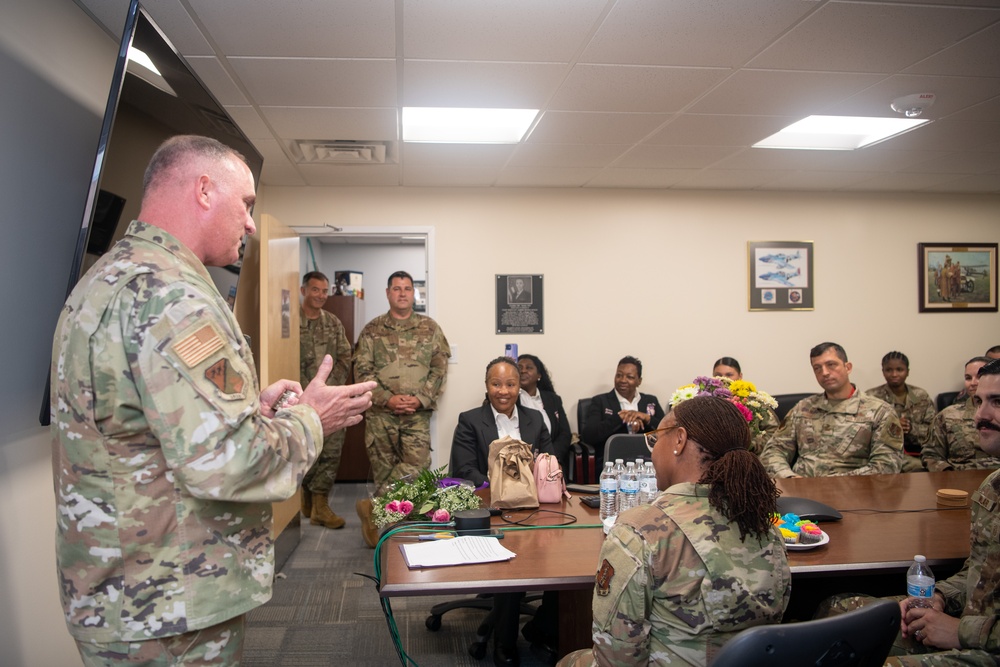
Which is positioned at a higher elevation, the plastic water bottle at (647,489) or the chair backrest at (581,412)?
the plastic water bottle at (647,489)

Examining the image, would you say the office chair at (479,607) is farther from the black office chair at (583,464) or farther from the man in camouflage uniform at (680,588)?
the man in camouflage uniform at (680,588)

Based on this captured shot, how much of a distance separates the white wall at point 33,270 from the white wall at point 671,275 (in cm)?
305

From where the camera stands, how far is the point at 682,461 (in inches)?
63.8

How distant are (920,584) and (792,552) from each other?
1.09ft

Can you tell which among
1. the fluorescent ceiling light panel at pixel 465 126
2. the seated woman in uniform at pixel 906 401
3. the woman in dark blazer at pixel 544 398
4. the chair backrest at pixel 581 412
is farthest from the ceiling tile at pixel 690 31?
the seated woman in uniform at pixel 906 401

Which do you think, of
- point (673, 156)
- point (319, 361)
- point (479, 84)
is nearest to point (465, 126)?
point (479, 84)

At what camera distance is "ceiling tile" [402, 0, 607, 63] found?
2.40m

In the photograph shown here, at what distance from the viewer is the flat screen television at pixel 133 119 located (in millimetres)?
1766

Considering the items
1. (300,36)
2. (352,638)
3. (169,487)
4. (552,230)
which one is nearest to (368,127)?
(300,36)

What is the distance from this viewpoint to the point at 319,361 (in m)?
5.23

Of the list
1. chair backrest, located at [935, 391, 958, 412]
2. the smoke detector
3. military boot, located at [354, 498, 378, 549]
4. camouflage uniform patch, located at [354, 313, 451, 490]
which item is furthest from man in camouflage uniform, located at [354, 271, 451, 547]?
chair backrest, located at [935, 391, 958, 412]

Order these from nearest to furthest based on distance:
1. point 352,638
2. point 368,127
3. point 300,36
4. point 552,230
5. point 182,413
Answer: point 182,413 < point 300,36 < point 352,638 < point 368,127 < point 552,230

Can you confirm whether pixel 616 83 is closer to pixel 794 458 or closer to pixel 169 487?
pixel 794 458

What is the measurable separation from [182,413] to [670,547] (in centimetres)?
102
